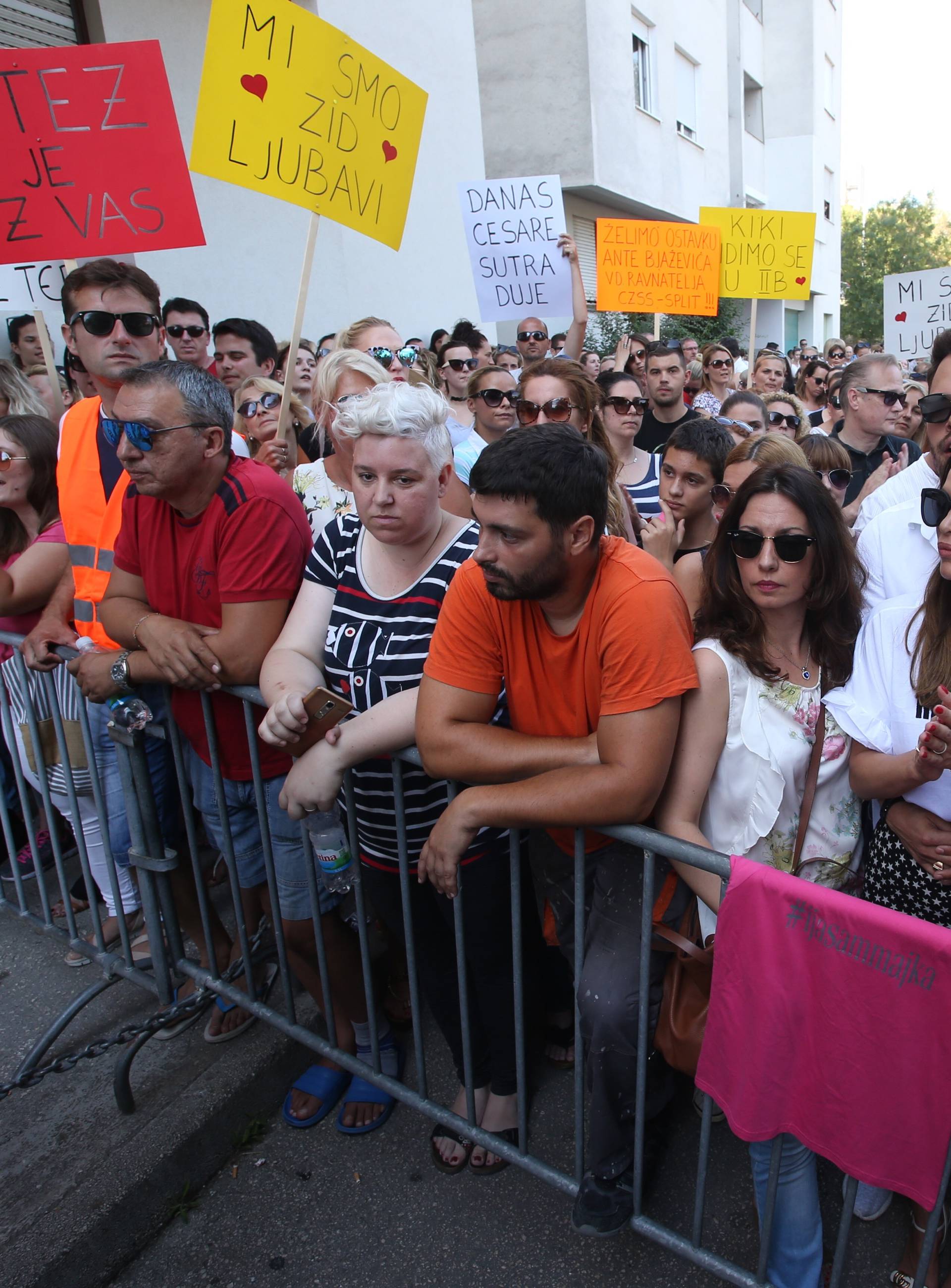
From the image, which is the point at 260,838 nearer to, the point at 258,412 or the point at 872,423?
the point at 258,412

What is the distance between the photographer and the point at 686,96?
20.6 m

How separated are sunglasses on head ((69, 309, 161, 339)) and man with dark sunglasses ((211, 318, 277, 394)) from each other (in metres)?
1.95

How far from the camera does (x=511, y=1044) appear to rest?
8.38ft

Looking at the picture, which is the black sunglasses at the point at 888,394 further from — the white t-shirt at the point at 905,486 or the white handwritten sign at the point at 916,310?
the white handwritten sign at the point at 916,310

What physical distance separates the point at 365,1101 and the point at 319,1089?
0.17 metres

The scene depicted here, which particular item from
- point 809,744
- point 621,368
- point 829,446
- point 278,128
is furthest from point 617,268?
point 809,744

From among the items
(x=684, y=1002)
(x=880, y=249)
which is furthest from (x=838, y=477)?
(x=880, y=249)

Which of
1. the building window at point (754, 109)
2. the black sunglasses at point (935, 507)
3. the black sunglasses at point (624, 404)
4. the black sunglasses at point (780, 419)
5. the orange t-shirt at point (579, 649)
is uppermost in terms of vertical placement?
the building window at point (754, 109)

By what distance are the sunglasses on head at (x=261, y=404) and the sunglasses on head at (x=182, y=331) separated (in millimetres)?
1250

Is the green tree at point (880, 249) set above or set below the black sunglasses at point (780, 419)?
above

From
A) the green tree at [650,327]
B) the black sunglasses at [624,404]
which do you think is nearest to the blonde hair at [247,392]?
the black sunglasses at [624,404]

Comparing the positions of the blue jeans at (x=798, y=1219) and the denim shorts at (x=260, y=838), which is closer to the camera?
the blue jeans at (x=798, y=1219)

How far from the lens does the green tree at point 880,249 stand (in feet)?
144

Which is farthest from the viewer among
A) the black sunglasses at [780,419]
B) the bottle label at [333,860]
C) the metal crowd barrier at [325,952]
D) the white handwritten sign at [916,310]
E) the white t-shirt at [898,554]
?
the white handwritten sign at [916,310]
